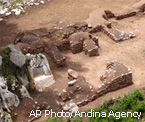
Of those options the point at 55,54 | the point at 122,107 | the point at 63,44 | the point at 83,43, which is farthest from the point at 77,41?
the point at 122,107

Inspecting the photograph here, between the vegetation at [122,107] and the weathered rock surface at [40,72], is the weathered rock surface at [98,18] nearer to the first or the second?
the weathered rock surface at [40,72]

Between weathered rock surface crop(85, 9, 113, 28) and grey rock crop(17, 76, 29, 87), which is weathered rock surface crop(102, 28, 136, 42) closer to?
weathered rock surface crop(85, 9, 113, 28)

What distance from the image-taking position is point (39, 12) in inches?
784

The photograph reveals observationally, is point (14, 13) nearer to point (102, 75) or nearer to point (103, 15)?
point (103, 15)

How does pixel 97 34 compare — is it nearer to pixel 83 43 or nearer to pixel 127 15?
pixel 83 43

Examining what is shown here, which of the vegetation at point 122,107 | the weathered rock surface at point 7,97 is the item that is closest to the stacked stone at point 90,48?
the vegetation at point 122,107

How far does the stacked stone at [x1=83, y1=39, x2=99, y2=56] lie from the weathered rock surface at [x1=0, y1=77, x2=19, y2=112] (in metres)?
5.44

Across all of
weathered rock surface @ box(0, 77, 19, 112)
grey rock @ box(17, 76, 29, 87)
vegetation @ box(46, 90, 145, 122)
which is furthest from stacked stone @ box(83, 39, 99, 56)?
weathered rock surface @ box(0, 77, 19, 112)

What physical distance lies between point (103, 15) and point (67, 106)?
30.0 ft

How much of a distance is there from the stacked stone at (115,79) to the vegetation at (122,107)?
0.65 metres

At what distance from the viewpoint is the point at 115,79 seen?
11477 mm

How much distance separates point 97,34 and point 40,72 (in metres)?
5.79

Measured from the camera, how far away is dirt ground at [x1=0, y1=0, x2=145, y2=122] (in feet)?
40.6

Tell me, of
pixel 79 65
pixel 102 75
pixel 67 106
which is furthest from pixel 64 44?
pixel 67 106
